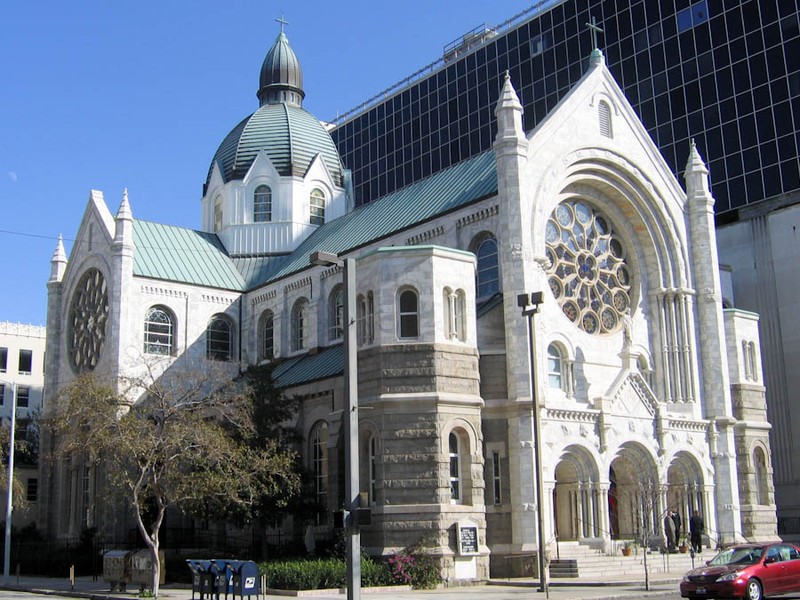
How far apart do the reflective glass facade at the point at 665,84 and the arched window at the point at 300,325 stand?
2506 centimetres

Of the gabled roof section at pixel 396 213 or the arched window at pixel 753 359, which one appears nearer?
the gabled roof section at pixel 396 213

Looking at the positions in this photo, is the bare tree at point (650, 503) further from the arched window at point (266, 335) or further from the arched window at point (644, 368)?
the arched window at point (266, 335)

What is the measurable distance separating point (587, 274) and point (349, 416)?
69.1 feet

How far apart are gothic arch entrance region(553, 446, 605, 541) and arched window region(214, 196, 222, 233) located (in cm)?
2867

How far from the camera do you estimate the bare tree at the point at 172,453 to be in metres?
29.4

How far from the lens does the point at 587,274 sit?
40156 millimetres

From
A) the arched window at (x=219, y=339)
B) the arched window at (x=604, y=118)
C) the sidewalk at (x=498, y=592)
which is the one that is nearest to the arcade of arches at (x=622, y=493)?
the sidewalk at (x=498, y=592)

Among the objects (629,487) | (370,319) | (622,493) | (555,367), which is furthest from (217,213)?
(629,487)

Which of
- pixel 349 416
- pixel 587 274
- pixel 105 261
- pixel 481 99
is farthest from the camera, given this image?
pixel 481 99

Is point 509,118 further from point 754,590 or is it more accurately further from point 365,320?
point 754,590

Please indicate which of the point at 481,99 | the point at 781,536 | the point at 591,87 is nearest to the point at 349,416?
the point at 591,87

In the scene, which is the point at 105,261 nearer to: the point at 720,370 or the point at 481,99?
the point at 720,370

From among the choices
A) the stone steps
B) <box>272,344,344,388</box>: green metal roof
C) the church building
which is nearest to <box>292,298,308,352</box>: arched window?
the church building

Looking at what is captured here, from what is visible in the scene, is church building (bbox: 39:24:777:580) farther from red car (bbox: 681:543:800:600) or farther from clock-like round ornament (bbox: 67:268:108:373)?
red car (bbox: 681:543:800:600)
